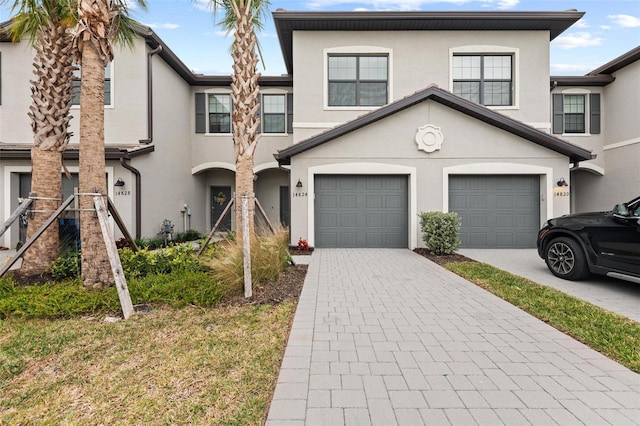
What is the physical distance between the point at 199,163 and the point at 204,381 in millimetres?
12870

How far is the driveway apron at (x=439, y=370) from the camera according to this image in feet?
7.95

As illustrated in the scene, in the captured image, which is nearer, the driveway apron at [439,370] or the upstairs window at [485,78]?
the driveway apron at [439,370]

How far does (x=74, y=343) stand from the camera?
145 inches

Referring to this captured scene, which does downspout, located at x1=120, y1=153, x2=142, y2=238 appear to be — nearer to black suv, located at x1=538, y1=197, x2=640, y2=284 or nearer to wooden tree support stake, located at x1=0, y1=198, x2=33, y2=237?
wooden tree support stake, located at x1=0, y1=198, x2=33, y2=237

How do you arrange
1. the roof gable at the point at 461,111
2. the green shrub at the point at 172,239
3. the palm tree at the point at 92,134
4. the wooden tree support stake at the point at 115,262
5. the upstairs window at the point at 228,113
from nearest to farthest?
the wooden tree support stake at the point at 115,262 < the palm tree at the point at 92,134 < the roof gable at the point at 461,111 < the green shrub at the point at 172,239 < the upstairs window at the point at 228,113

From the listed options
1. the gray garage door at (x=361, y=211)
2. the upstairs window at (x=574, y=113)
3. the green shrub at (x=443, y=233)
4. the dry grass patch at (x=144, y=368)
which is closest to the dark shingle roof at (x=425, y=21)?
the upstairs window at (x=574, y=113)

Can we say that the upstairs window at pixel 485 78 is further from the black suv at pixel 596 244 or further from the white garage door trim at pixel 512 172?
the black suv at pixel 596 244

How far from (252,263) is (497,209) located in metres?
8.66

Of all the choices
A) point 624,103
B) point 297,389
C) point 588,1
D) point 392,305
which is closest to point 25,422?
point 297,389

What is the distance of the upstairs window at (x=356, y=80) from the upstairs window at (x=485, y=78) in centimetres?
292

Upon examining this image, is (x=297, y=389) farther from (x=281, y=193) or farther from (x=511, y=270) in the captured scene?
(x=281, y=193)

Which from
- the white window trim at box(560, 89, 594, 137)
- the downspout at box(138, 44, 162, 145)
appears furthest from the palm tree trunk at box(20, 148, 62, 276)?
the white window trim at box(560, 89, 594, 137)

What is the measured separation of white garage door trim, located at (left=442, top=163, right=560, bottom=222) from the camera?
32.6ft

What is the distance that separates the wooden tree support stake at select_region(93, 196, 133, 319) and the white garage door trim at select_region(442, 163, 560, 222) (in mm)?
9055
